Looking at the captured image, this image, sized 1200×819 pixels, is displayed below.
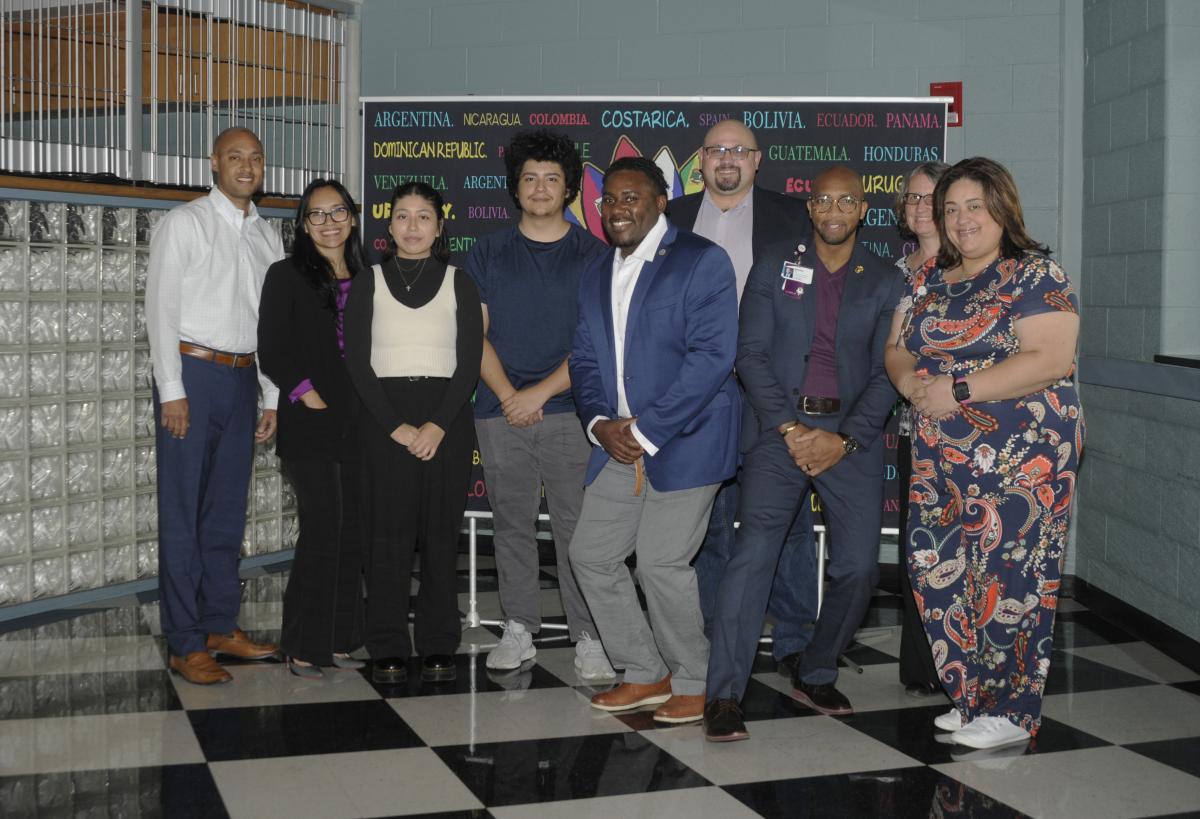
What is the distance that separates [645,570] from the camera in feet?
10.5

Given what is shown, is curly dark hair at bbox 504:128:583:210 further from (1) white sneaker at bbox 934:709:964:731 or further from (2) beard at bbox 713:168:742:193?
(1) white sneaker at bbox 934:709:964:731

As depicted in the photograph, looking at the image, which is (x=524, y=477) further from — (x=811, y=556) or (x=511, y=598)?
(x=811, y=556)

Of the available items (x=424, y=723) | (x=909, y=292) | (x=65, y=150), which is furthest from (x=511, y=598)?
(x=65, y=150)

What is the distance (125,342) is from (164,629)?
53.2 inches

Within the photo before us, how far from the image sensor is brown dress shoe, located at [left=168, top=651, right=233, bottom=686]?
3.58m

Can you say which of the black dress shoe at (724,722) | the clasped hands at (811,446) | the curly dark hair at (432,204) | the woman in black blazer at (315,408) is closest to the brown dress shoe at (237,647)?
the woman in black blazer at (315,408)

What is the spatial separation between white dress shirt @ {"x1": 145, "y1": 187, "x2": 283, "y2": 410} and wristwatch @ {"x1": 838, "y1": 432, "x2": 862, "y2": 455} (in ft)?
5.68

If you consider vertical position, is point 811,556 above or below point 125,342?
below

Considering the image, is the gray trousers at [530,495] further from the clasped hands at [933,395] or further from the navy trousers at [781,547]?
the clasped hands at [933,395]

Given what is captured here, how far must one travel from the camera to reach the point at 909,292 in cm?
334

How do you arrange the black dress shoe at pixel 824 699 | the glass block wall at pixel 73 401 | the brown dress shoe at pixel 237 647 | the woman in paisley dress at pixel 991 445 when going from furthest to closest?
the glass block wall at pixel 73 401, the brown dress shoe at pixel 237 647, the black dress shoe at pixel 824 699, the woman in paisley dress at pixel 991 445

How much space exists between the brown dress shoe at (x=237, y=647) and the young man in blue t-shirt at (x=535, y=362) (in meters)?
0.69

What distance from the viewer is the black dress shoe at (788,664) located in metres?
3.73

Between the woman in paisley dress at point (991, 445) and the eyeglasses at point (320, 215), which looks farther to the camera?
the eyeglasses at point (320, 215)
